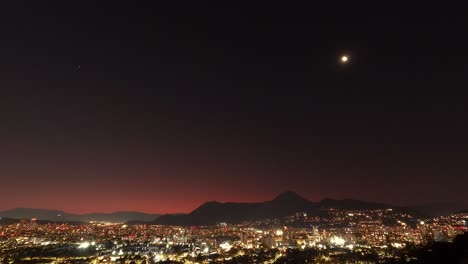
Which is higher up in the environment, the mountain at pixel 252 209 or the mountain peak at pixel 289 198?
the mountain peak at pixel 289 198

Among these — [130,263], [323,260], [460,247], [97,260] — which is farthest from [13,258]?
[460,247]

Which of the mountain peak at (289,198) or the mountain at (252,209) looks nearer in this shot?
the mountain at (252,209)

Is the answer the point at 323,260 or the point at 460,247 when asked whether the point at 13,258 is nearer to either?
the point at 323,260

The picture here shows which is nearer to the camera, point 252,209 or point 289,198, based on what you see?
point 252,209

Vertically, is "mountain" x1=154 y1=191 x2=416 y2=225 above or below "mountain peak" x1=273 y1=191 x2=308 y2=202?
below

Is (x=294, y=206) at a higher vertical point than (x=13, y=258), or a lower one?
higher

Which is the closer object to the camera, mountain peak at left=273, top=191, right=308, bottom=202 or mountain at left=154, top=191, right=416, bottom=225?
mountain at left=154, top=191, right=416, bottom=225

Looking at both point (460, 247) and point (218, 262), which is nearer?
point (460, 247)

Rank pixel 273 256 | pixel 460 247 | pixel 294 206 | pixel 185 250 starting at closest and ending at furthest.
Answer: pixel 460 247 → pixel 273 256 → pixel 185 250 → pixel 294 206
